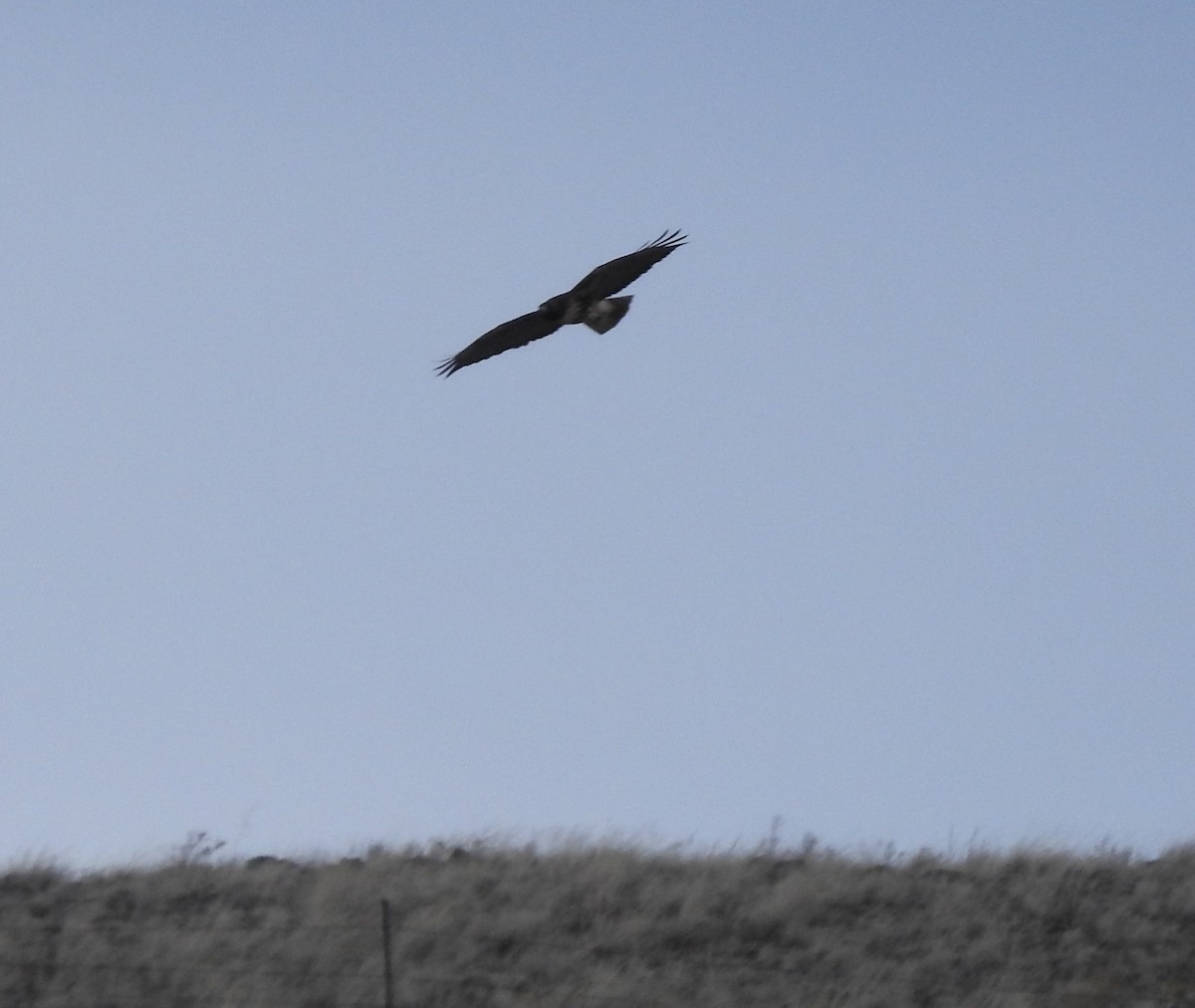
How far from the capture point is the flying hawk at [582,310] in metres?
14.9

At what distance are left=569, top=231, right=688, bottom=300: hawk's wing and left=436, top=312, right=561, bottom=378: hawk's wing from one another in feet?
2.67

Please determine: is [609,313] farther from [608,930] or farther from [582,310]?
[608,930]

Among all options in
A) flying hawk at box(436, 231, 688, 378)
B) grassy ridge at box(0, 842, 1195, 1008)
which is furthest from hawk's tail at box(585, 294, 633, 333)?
grassy ridge at box(0, 842, 1195, 1008)

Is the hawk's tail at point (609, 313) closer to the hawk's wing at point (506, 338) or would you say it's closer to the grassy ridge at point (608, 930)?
the hawk's wing at point (506, 338)

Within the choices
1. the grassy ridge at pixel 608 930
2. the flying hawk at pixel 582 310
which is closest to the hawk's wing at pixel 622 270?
the flying hawk at pixel 582 310

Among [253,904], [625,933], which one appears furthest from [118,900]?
[625,933]

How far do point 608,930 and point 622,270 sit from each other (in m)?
4.70

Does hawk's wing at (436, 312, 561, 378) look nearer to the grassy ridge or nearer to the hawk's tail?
the hawk's tail

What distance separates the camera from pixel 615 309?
48.9ft

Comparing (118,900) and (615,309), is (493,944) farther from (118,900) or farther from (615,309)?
(615,309)

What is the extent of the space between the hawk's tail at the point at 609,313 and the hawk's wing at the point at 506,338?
0.86 m

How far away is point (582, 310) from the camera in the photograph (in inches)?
606

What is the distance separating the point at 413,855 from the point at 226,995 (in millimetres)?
3461

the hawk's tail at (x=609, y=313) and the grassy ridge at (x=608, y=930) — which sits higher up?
the hawk's tail at (x=609, y=313)
